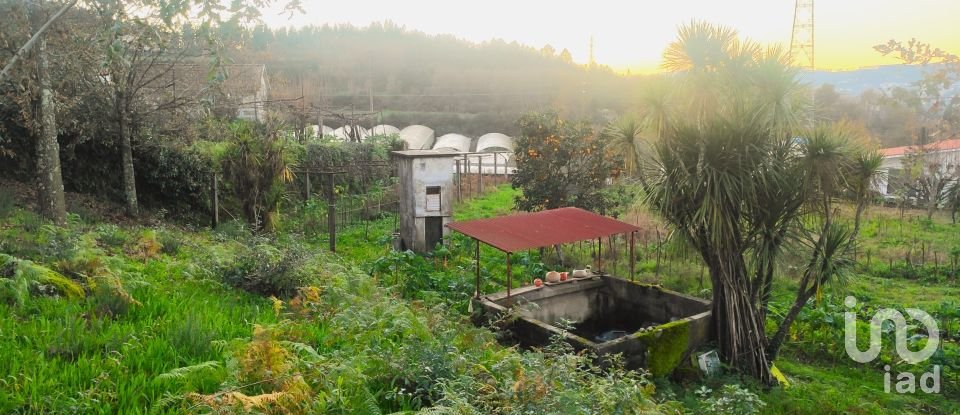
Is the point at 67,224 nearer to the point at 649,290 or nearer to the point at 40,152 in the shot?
the point at 40,152

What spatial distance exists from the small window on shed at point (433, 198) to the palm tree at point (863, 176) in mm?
8472

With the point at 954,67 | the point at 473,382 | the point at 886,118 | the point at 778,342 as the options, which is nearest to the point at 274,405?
the point at 473,382

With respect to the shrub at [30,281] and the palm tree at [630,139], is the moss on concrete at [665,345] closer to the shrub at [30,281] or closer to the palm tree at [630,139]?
the palm tree at [630,139]

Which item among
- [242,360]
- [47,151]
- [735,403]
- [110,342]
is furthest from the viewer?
[47,151]

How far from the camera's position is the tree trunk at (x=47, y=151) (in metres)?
9.48

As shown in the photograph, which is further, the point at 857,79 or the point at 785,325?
the point at 857,79

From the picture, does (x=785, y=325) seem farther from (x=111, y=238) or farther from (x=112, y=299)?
(x=111, y=238)

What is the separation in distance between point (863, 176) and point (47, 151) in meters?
11.6

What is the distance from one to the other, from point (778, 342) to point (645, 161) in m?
3.11

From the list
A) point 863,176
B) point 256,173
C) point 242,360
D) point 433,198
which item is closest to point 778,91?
point 863,176

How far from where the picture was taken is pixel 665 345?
860 cm

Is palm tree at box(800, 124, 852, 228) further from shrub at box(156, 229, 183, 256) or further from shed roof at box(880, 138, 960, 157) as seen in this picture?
shed roof at box(880, 138, 960, 157)

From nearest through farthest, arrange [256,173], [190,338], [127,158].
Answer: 1. [190,338]
2. [127,158]
3. [256,173]

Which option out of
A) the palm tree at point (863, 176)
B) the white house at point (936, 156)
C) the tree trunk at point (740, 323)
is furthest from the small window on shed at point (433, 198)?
the white house at point (936, 156)
